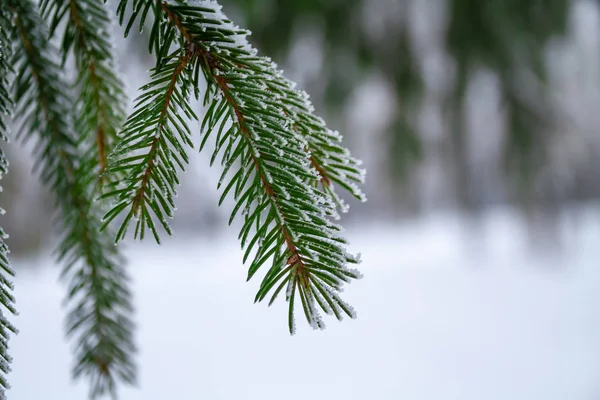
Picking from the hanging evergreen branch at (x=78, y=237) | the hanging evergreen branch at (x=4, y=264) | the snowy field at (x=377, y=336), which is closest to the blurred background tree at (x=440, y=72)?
the snowy field at (x=377, y=336)

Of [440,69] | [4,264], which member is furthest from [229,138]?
[440,69]

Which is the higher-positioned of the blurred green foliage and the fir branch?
the blurred green foliage

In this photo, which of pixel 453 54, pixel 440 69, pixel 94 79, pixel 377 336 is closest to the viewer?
pixel 94 79

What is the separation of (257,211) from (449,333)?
262 cm

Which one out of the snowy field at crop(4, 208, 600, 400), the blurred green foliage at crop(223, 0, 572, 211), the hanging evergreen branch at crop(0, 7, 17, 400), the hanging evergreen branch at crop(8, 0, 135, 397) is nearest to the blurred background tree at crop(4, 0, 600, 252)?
the blurred green foliage at crop(223, 0, 572, 211)

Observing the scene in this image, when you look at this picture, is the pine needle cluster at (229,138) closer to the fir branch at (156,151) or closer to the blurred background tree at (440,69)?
the fir branch at (156,151)

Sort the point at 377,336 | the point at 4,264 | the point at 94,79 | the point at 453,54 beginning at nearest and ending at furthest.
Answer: the point at 4,264, the point at 94,79, the point at 453,54, the point at 377,336

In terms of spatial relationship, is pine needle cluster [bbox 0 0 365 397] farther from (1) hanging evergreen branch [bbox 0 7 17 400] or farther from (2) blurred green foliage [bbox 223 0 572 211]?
(2) blurred green foliage [bbox 223 0 572 211]

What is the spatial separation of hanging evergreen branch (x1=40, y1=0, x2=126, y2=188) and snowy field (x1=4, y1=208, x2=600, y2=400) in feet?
5.84

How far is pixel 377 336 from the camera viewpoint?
270cm

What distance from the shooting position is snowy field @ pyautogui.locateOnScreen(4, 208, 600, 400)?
7.18 feet

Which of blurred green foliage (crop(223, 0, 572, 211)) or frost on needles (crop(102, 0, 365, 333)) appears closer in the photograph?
frost on needles (crop(102, 0, 365, 333))

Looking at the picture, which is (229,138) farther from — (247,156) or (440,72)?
(440,72)

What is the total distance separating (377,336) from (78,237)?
2321 mm
